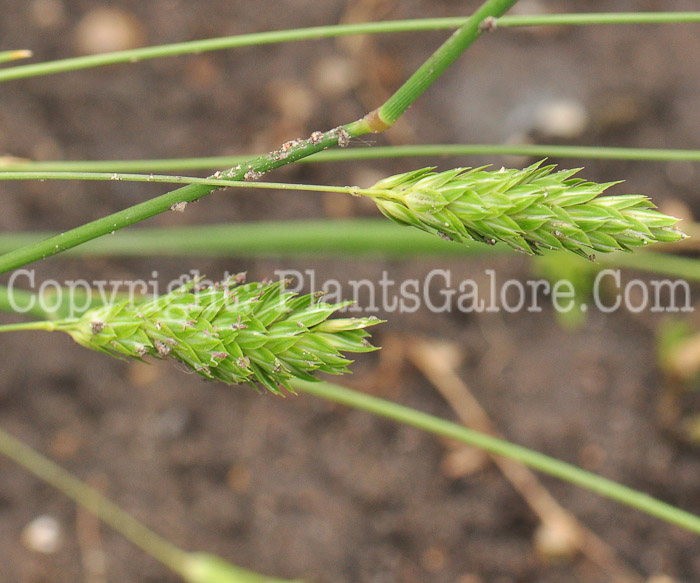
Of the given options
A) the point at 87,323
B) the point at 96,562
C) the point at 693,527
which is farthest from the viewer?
the point at 96,562

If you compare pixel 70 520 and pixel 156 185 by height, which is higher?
pixel 156 185

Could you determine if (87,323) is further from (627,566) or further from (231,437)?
(627,566)

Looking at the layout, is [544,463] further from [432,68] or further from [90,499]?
[90,499]

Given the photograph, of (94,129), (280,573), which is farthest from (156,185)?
(280,573)

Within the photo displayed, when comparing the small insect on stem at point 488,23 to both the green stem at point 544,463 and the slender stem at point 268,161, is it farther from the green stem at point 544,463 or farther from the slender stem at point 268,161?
the green stem at point 544,463

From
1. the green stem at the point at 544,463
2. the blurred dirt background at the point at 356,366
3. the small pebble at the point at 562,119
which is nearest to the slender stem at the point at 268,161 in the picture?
the green stem at the point at 544,463

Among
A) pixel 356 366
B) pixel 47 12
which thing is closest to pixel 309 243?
pixel 356 366
